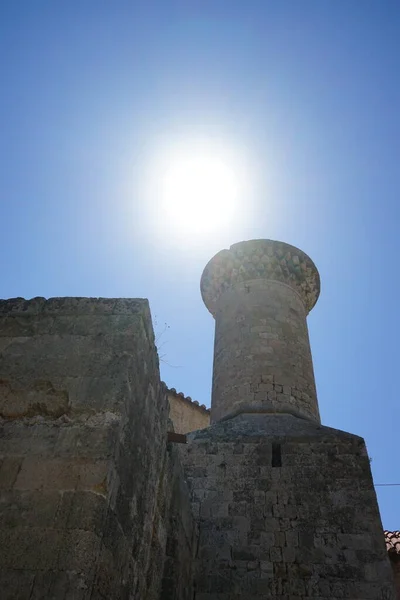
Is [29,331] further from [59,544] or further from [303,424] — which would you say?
[303,424]

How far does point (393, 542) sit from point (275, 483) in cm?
319

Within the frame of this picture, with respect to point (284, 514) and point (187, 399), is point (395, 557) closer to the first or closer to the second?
point (284, 514)

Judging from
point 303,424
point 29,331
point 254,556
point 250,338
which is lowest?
point 254,556

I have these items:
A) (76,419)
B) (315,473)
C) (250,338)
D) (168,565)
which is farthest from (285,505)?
(76,419)

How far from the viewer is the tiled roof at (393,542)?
7127 mm

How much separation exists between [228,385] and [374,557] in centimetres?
307

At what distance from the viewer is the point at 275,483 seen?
5.68 meters

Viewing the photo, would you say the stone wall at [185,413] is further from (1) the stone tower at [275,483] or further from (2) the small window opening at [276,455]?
(2) the small window opening at [276,455]

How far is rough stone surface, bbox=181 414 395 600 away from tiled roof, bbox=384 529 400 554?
2.29 m

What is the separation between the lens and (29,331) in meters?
3.08

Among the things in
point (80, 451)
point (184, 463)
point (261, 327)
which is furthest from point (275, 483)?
point (80, 451)

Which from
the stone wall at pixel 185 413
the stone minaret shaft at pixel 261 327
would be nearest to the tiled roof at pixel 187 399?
the stone wall at pixel 185 413

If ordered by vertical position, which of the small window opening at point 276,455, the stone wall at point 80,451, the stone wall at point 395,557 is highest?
the small window opening at point 276,455

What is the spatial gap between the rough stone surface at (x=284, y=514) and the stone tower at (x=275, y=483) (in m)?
0.01
